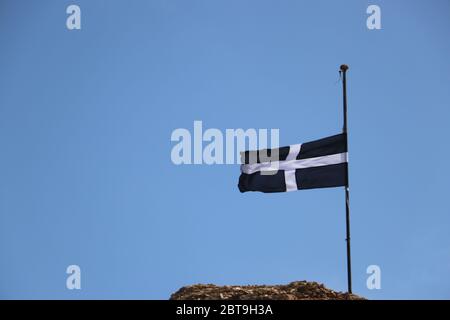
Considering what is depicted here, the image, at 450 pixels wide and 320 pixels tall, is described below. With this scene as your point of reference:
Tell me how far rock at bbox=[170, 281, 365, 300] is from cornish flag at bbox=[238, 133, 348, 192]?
5.07 meters

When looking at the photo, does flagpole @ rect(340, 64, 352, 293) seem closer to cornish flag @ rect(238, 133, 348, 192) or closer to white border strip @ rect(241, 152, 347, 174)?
cornish flag @ rect(238, 133, 348, 192)

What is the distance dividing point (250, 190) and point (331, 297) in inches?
305

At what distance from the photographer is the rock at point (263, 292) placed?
3053 centimetres

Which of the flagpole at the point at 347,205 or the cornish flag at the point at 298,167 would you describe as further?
the cornish flag at the point at 298,167

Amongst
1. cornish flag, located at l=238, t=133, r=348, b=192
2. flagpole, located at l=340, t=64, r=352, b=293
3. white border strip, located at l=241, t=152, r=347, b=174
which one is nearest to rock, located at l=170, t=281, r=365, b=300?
flagpole, located at l=340, t=64, r=352, b=293

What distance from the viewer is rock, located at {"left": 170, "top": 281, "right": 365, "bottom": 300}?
30531 mm

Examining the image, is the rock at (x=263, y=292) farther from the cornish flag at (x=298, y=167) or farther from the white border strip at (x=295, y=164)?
the white border strip at (x=295, y=164)

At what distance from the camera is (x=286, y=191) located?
34562 millimetres

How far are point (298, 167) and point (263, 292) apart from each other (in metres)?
6.82

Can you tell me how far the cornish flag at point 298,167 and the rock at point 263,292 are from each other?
507cm

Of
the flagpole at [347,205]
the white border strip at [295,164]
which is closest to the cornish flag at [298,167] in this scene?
the white border strip at [295,164]
